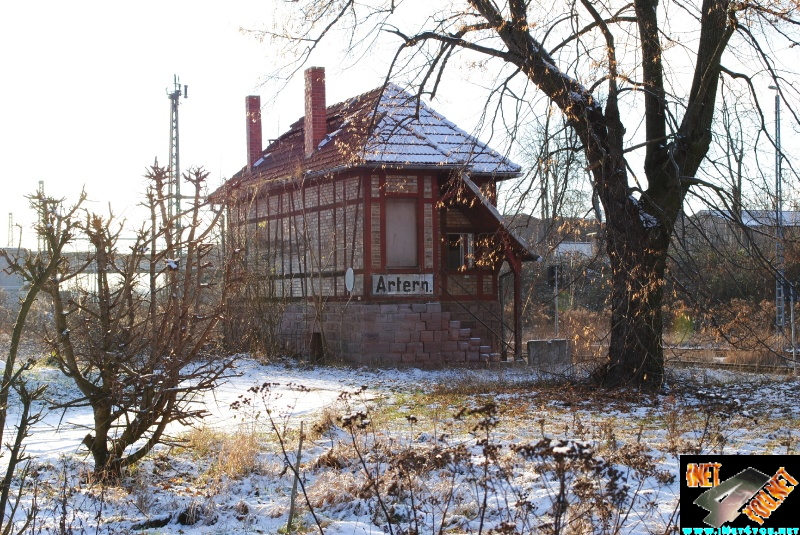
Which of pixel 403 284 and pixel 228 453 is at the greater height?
pixel 403 284

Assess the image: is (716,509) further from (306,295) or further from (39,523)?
(306,295)

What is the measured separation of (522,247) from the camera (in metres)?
21.3

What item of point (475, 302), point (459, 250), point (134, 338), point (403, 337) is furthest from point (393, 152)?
point (134, 338)

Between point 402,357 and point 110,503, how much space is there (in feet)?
43.3

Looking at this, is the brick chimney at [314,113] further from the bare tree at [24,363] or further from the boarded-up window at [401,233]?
the bare tree at [24,363]

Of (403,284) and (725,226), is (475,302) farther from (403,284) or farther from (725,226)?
(725,226)

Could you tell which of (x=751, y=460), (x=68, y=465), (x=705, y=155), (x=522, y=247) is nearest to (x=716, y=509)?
(x=751, y=460)

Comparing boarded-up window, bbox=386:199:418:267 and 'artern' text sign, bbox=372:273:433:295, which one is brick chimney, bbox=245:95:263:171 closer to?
Result: boarded-up window, bbox=386:199:418:267

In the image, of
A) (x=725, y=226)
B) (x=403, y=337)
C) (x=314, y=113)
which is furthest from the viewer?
(x=314, y=113)

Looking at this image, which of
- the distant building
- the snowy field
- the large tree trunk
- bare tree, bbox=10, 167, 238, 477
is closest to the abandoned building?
the large tree trunk

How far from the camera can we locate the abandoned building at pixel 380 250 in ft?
63.5

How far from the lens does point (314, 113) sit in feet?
74.3

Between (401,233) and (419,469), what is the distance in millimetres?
14396

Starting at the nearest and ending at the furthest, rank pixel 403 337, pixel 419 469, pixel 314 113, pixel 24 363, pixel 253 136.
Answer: pixel 24 363 < pixel 419 469 < pixel 403 337 < pixel 314 113 < pixel 253 136
